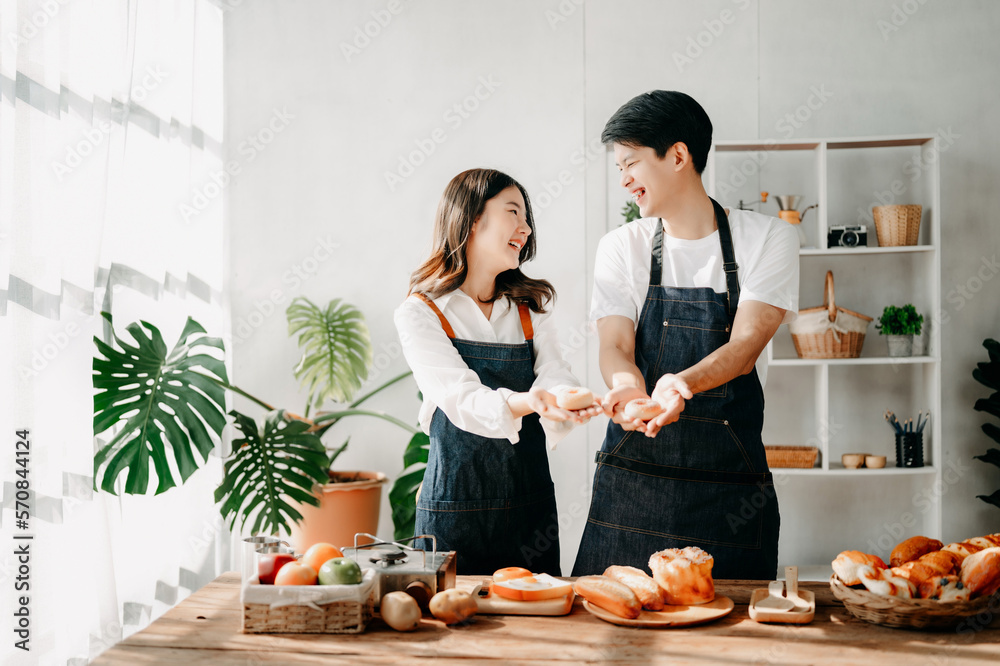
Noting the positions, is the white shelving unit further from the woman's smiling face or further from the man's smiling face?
the woman's smiling face

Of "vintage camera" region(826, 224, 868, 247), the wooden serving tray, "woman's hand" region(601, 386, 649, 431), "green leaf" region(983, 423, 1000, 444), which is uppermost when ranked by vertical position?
"vintage camera" region(826, 224, 868, 247)

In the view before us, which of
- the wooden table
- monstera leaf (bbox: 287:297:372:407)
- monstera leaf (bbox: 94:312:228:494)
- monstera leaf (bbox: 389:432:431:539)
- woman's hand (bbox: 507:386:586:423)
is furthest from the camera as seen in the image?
monstera leaf (bbox: 287:297:372:407)

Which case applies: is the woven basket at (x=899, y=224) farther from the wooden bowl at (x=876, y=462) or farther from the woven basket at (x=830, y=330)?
the wooden bowl at (x=876, y=462)

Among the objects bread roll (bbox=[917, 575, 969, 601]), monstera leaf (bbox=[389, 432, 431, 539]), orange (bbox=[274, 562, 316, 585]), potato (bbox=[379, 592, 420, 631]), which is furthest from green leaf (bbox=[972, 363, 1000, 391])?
orange (bbox=[274, 562, 316, 585])

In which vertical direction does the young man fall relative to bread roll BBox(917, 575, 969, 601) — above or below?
above

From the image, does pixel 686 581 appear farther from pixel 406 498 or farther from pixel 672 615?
pixel 406 498

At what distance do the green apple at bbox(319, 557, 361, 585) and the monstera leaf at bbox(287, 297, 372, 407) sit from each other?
2216 mm

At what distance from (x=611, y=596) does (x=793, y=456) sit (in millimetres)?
2349

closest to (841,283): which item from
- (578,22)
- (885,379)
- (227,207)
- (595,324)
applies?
(885,379)

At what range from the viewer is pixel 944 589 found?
1.28 m

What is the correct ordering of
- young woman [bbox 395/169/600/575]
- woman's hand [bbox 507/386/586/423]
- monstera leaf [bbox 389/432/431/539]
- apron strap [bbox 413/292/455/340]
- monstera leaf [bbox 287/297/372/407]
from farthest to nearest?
monstera leaf [bbox 287/297/372/407] → monstera leaf [bbox 389/432/431/539] → apron strap [bbox 413/292/455/340] → young woman [bbox 395/169/600/575] → woman's hand [bbox 507/386/586/423]

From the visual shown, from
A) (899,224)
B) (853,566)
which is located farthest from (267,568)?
(899,224)

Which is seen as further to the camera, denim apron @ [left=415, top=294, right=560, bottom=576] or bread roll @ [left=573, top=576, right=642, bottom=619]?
denim apron @ [left=415, top=294, right=560, bottom=576]

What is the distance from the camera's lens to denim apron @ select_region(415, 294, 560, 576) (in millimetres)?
1862
